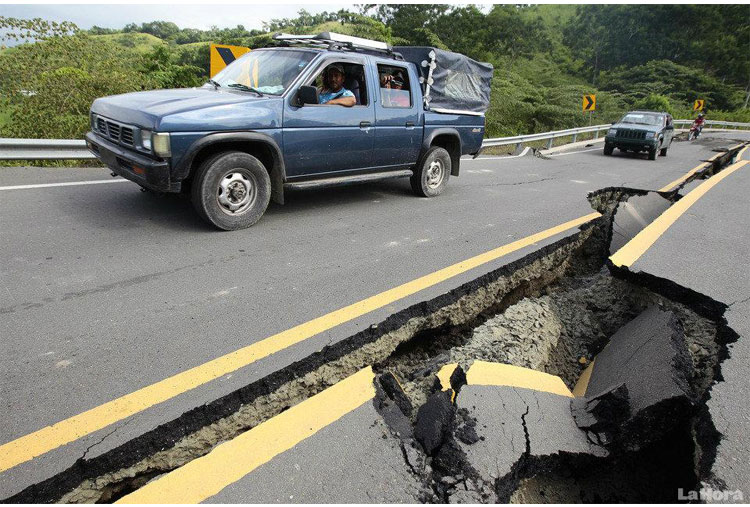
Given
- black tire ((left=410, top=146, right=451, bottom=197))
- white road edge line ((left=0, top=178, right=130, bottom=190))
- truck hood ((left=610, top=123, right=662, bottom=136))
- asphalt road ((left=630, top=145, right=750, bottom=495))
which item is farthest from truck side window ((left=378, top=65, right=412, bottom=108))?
truck hood ((left=610, top=123, right=662, bottom=136))

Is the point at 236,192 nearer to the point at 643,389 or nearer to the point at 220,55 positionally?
the point at 643,389

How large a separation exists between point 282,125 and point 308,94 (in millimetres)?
432

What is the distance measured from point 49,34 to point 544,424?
10.7 m

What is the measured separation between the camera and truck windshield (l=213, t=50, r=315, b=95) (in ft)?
16.6

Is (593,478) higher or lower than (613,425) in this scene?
lower

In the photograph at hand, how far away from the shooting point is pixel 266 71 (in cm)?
527

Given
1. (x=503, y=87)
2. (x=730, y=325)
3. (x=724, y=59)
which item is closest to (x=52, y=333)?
(x=730, y=325)

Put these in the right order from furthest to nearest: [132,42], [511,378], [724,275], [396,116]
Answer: [132,42] < [396,116] < [724,275] < [511,378]

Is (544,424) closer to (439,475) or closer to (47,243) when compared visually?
(439,475)

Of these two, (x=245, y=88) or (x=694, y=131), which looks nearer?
(x=245, y=88)

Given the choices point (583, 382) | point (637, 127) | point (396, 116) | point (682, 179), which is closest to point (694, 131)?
point (637, 127)

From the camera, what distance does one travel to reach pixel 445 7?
30.6m

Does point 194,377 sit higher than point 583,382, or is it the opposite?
point 194,377

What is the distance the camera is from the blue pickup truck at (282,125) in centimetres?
419
